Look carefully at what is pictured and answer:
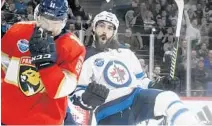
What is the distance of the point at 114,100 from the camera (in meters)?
2.10

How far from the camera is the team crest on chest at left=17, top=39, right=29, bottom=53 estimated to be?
1.49 m

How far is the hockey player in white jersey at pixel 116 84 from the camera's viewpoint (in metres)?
1.97

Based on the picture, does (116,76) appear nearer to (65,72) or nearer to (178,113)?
(178,113)

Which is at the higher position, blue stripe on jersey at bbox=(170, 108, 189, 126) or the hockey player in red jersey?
the hockey player in red jersey

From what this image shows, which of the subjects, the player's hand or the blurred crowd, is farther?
the blurred crowd

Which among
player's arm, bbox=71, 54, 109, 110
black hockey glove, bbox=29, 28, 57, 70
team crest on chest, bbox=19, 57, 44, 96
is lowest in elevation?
player's arm, bbox=71, 54, 109, 110

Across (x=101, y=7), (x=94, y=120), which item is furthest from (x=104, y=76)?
(x=101, y=7)

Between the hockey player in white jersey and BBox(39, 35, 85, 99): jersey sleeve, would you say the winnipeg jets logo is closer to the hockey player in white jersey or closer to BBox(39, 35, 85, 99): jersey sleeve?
the hockey player in white jersey

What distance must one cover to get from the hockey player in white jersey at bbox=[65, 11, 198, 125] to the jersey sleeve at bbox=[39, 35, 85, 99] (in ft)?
1.33

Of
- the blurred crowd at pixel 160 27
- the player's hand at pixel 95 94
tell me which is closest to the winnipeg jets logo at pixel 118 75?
the player's hand at pixel 95 94

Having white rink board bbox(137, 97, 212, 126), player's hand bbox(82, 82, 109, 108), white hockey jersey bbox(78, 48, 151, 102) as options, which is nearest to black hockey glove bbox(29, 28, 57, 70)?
player's hand bbox(82, 82, 109, 108)

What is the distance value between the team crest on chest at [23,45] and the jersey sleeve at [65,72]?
101 millimetres

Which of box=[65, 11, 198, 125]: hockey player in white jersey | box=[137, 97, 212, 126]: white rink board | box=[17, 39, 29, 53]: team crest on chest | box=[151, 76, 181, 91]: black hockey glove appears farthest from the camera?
box=[137, 97, 212, 126]: white rink board

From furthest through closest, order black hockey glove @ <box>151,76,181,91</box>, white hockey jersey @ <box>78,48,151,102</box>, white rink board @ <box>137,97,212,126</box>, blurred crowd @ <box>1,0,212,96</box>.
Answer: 1. blurred crowd @ <box>1,0,212,96</box>
2. white rink board @ <box>137,97,212,126</box>
3. black hockey glove @ <box>151,76,181,91</box>
4. white hockey jersey @ <box>78,48,151,102</box>
